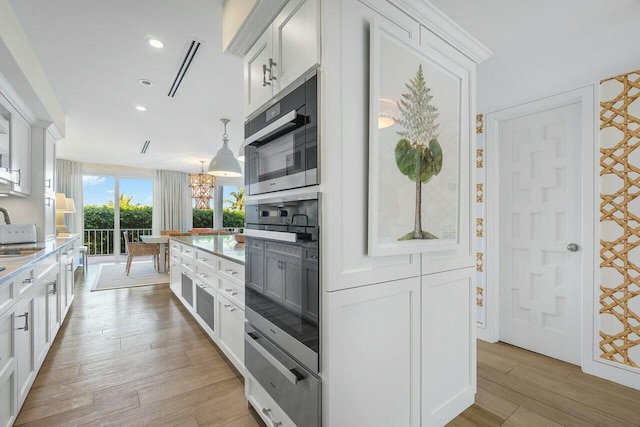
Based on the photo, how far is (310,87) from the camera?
1182mm

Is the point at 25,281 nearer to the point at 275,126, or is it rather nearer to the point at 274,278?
the point at 274,278

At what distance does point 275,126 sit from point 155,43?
1.60m

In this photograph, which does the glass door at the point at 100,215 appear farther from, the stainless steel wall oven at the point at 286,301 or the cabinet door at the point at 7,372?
the stainless steel wall oven at the point at 286,301

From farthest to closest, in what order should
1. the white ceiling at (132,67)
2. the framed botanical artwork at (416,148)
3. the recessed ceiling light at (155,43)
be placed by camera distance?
1. the recessed ceiling light at (155,43)
2. the white ceiling at (132,67)
3. the framed botanical artwork at (416,148)

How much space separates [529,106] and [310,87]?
237 centimetres

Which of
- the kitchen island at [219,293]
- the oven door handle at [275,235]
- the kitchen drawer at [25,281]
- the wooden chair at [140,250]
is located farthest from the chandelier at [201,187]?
the oven door handle at [275,235]

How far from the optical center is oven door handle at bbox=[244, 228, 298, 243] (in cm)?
125

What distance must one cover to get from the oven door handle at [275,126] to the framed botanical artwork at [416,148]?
34 cm

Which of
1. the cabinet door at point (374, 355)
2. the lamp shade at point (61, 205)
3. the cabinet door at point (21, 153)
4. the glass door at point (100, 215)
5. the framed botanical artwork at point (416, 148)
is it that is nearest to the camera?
the cabinet door at point (374, 355)

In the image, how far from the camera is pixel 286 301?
1.36 meters

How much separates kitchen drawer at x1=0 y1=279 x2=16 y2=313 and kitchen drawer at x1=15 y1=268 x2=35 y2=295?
6 cm

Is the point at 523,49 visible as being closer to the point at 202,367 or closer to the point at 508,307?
the point at 508,307

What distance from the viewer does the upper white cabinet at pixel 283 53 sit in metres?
1.19

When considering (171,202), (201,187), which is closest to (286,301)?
(201,187)
